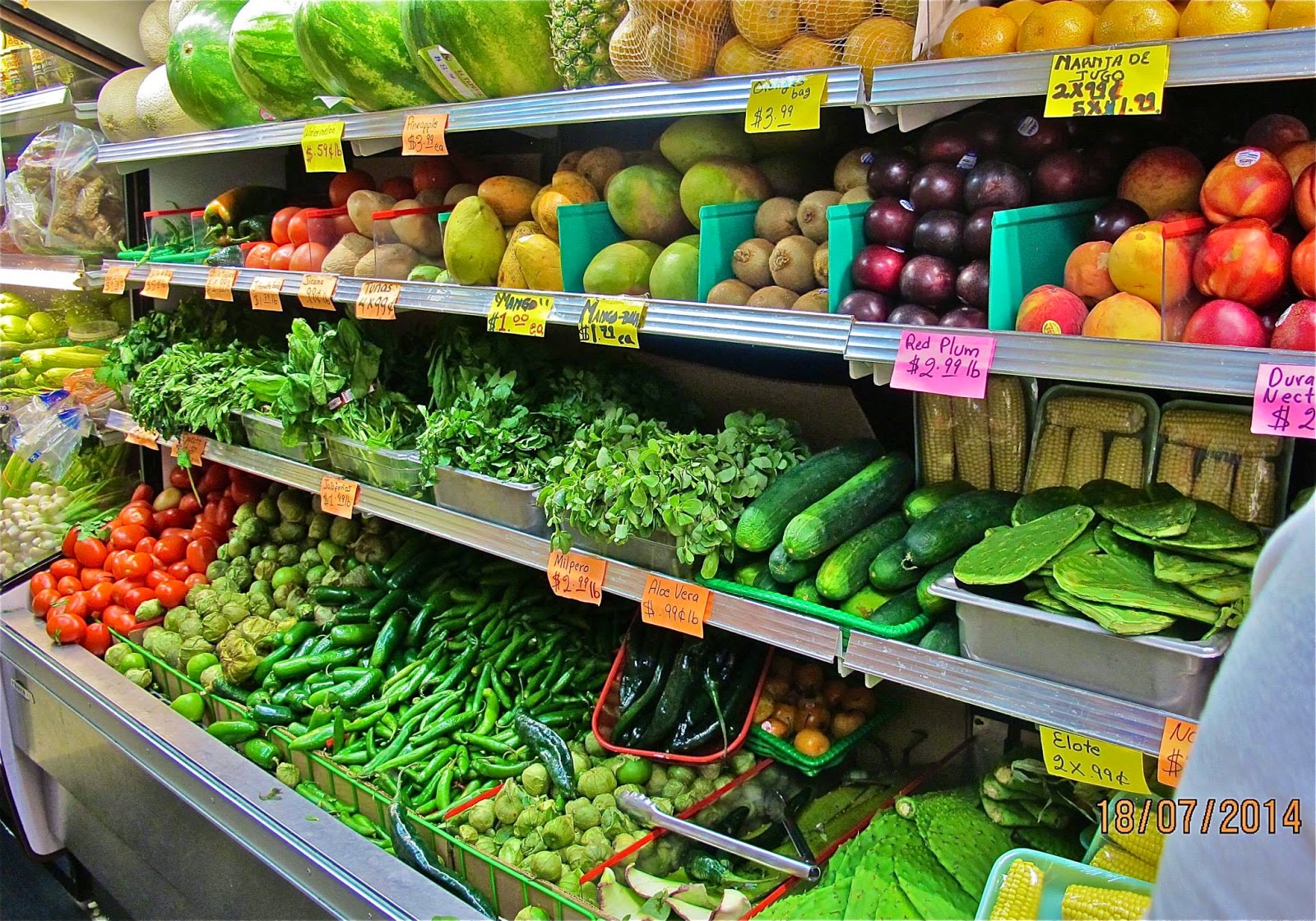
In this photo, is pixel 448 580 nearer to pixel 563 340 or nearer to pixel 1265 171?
pixel 563 340

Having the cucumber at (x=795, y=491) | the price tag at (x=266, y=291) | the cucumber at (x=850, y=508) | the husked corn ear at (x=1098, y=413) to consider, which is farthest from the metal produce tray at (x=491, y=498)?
the husked corn ear at (x=1098, y=413)

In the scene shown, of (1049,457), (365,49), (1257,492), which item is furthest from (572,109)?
(1257,492)

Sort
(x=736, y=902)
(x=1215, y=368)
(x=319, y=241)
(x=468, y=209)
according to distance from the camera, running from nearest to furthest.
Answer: (x=1215, y=368) → (x=736, y=902) → (x=468, y=209) → (x=319, y=241)

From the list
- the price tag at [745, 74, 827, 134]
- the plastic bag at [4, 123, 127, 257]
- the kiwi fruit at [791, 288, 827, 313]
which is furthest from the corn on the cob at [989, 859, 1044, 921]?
the plastic bag at [4, 123, 127, 257]

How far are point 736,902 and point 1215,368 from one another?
1.19 metres

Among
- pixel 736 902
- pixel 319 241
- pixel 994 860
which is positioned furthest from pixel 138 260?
pixel 994 860

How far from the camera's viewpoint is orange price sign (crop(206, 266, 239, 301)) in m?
2.79

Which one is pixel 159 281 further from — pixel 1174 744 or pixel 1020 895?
pixel 1174 744

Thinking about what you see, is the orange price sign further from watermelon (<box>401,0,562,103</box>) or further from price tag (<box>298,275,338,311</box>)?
watermelon (<box>401,0,562,103</box>)

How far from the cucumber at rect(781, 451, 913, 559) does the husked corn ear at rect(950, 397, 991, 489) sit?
0.38ft

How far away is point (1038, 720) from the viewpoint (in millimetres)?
1396

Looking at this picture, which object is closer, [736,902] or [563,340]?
[736,902]

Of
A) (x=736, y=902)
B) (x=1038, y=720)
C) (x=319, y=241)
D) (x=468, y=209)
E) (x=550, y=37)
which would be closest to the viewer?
(x=1038, y=720)

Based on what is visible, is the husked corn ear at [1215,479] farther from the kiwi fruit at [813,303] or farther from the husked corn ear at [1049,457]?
the kiwi fruit at [813,303]
